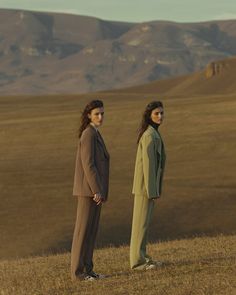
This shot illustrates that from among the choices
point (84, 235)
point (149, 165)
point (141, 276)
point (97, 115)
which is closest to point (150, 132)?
point (149, 165)

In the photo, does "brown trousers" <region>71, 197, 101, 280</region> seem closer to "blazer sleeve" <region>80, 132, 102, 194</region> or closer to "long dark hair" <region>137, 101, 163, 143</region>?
"blazer sleeve" <region>80, 132, 102, 194</region>

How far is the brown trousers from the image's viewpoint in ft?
43.4

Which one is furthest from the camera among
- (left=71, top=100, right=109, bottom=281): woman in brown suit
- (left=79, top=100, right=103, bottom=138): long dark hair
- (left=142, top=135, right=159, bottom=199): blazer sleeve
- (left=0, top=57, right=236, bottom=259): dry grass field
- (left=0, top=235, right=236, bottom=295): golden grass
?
(left=0, top=57, right=236, bottom=259): dry grass field

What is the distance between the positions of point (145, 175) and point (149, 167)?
5.4 inches

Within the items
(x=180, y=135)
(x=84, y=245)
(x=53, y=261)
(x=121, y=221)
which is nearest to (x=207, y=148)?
(x=180, y=135)

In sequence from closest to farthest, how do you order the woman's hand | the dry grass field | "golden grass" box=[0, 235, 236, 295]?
"golden grass" box=[0, 235, 236, 295] → the woman's hand → the dry grass field

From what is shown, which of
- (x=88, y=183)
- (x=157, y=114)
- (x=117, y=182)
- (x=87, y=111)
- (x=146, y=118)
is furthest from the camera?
(x=117, y=182)

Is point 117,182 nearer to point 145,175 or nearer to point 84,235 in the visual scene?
point 145,175

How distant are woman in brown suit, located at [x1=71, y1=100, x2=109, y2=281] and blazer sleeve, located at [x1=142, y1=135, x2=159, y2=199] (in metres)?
0.66

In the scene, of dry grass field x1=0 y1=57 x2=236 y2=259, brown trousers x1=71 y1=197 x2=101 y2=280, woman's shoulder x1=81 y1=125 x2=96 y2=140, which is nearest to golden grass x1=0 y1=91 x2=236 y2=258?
dry grass field x1=0 y1=57 x2=236 y2=259

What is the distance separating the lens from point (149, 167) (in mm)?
13633

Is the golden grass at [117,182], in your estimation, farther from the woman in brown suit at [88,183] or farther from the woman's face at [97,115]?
the woman's face at [97,115]

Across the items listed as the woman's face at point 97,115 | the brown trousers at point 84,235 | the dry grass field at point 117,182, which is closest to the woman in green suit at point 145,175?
the brown trousers at point 84,235

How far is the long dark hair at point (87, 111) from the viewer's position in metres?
13.1
